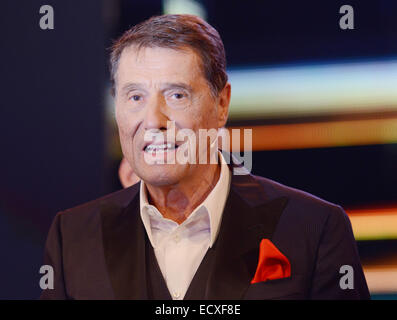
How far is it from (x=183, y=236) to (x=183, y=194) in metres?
0.15

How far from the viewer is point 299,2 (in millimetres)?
1941

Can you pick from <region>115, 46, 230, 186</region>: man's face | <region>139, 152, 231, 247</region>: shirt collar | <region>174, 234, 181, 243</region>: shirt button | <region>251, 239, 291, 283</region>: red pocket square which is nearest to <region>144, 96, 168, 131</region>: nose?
<region>115, 46, 230, 186</region>: man's face

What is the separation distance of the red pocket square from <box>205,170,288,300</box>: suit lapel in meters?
0.02

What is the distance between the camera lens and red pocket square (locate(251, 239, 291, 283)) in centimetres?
174

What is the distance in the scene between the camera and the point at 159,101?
174 centimetres

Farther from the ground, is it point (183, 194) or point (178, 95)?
point (178, 95)

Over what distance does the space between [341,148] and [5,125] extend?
1314 millimetres

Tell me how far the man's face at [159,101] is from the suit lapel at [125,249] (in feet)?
0.67

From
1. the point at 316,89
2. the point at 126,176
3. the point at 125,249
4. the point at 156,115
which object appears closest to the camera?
the point at 156,115

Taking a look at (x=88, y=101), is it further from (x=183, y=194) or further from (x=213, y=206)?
(x=213, y=206)

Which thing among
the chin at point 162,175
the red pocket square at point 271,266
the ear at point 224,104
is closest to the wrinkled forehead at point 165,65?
the ear at point 224,104

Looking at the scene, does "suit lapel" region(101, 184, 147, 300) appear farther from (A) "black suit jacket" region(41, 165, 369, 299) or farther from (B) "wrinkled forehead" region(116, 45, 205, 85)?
(B) "wrinkled forehead" region(116, 45, 205, 85)

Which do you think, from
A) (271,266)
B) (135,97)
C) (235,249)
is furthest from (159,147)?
(271,266)
